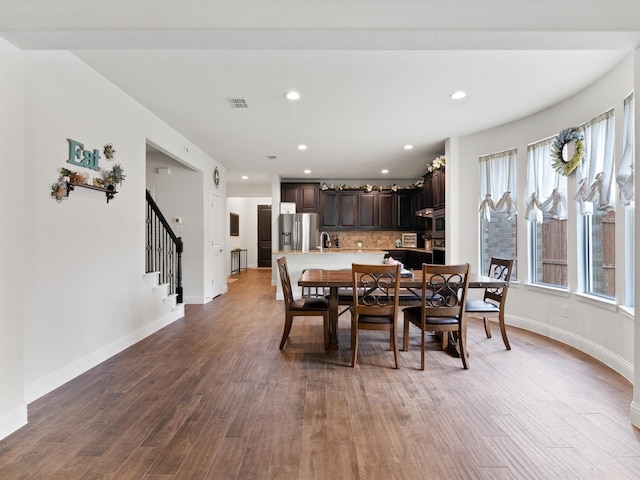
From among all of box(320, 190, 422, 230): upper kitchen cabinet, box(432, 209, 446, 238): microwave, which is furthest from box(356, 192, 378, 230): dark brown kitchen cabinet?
box(432, 209, 446, 238): microwave

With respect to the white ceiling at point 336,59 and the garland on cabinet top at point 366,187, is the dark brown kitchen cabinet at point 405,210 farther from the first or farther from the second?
the white ceiling at point 336,59

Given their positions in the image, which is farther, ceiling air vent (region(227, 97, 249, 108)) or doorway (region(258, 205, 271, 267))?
doorway (region(258, 205, 271, 267))

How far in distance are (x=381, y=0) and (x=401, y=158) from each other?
4.81 meters

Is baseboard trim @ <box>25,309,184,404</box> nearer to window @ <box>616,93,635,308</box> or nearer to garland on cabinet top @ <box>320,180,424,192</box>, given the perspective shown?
window @ <box>616,93,635,308</box>

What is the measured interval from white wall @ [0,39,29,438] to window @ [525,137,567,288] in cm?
480

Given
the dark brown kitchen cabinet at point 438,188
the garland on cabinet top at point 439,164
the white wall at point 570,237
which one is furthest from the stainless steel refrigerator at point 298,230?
the white wall at point 570,237

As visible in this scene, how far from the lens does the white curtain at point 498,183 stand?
4613 millimetres

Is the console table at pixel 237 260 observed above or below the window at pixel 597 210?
below

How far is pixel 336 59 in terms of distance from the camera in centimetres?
292

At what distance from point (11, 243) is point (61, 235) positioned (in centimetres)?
73

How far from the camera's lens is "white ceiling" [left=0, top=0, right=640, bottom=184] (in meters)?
1.92

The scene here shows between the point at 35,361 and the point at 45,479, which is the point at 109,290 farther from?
the point at 45,479

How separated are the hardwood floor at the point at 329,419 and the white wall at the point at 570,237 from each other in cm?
27

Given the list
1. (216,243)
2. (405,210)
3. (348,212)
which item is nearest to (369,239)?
(348,212)
